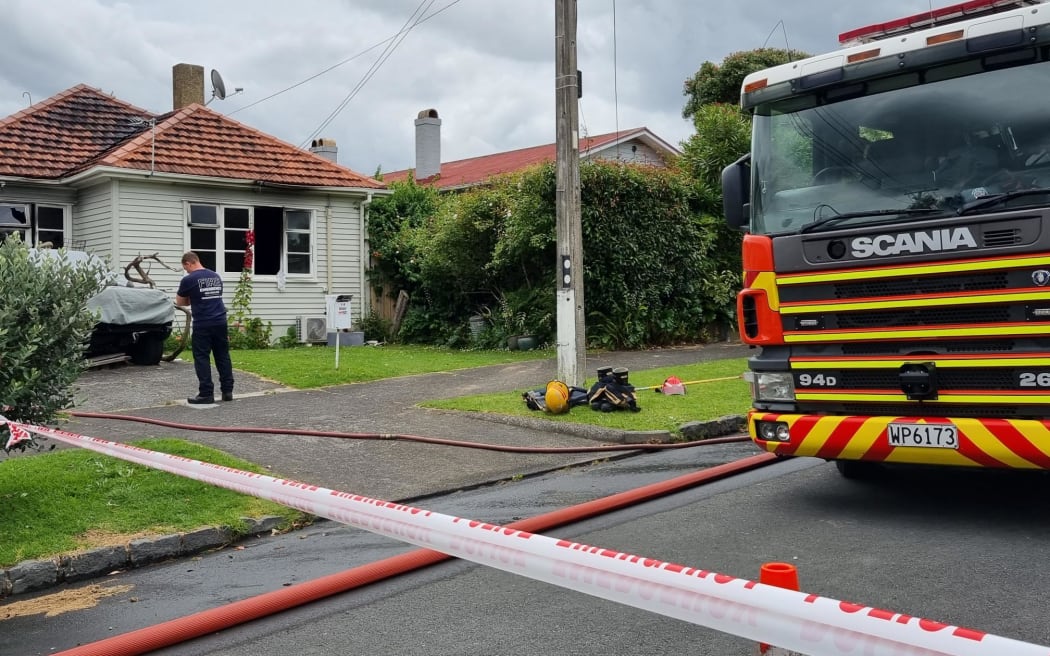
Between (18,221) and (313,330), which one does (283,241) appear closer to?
(313,330)

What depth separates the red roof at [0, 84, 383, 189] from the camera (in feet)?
62.9

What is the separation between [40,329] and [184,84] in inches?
751

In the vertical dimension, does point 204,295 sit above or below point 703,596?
above

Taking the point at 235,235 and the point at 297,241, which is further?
the point at 297,241

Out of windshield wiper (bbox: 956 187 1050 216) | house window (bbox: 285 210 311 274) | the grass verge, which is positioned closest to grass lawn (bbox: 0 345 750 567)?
the grass verge

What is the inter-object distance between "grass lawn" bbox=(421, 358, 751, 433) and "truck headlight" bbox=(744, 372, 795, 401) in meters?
3.01

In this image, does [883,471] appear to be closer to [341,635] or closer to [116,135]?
[341,635]

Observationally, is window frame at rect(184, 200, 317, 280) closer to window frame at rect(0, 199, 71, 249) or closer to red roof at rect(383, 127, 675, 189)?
window frame at rect(0, 199, 71, 249)

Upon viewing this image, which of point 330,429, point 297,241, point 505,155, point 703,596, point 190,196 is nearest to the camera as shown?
point 703,596

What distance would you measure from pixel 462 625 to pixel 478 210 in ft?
49.4

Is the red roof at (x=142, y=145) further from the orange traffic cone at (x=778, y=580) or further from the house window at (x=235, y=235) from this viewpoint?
the orange traffic cone at (x=778, y=580)

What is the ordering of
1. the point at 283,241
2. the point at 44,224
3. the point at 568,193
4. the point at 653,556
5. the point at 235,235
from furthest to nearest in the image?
the point at 283,241
the point at 235,235
the point at 44,224
the point at 568,193
the point at 653,556

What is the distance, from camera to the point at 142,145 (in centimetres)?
1922

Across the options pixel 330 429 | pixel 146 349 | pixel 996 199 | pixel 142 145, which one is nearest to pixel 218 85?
pixel 142 145
